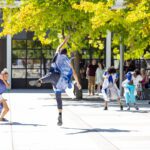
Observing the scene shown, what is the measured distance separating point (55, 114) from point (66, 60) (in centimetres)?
397

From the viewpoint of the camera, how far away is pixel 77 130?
12.5 metres

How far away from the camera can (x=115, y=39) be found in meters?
22.5

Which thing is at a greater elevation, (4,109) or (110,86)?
(110,86)

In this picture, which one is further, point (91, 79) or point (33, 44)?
point (33, 44)

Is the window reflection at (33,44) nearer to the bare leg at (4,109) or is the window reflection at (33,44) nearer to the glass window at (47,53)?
the glass window at (47,53)

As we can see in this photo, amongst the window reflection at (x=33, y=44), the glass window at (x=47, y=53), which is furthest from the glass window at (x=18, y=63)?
the glass window at (x=47, y=53)

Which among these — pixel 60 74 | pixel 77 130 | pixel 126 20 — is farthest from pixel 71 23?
pixel 77 130

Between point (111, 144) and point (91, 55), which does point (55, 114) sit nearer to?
point (111, 144)

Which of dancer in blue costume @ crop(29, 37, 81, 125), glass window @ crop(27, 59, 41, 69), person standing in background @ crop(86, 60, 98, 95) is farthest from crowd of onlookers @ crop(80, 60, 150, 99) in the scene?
dancer in blue costume @ crop(29, 37, 81, 125)

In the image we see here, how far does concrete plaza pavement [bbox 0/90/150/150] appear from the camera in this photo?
10.3 m

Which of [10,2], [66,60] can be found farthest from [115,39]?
[66,60]

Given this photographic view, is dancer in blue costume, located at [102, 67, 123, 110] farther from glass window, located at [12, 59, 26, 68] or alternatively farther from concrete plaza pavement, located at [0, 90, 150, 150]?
glass window, located at [12, 59, 26, 68]

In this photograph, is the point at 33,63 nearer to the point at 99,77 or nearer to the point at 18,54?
the point at 18,54

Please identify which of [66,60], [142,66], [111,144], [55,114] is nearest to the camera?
[111,144]
